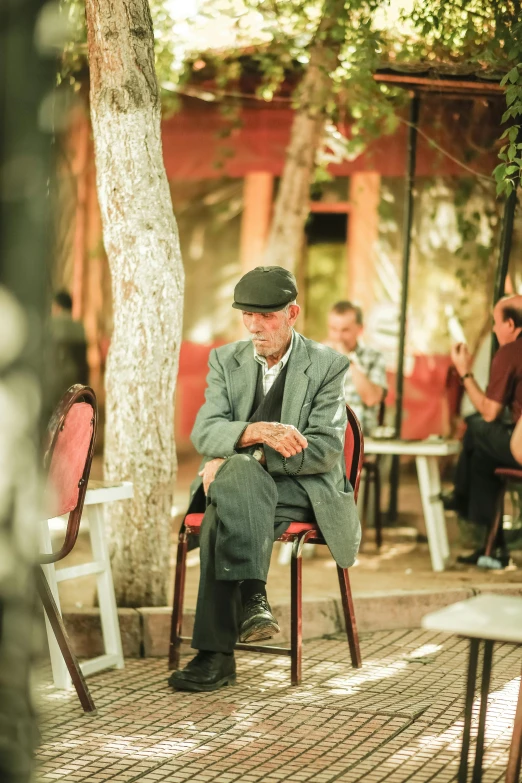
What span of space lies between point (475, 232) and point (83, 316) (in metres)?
5.47

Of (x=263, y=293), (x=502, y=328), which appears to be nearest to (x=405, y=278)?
(x=502, y=328)

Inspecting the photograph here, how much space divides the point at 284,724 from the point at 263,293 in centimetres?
180

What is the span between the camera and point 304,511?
17.4 feet

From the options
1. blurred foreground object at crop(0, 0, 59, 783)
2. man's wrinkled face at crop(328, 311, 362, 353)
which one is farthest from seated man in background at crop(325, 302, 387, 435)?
blurred foreground object at crop(0, 0, 59, 783)

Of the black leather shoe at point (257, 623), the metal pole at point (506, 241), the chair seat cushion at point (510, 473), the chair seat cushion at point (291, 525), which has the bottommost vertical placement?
the black leather shoe at point (257, 623)

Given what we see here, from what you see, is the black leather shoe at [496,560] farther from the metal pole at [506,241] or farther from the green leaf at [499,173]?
the green leaf at [499,173]

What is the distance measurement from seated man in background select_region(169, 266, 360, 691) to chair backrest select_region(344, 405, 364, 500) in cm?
11

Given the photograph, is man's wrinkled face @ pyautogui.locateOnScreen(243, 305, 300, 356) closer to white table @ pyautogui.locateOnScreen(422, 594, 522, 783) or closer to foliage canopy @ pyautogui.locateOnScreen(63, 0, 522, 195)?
foliage canopy @ pyautogui.locateOnScreen(63, 0, 522, 195)

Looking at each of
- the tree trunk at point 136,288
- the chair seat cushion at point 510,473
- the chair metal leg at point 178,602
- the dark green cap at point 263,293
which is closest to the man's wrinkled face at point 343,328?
the chair seat cushion at point 510,473

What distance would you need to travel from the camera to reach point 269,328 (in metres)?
5.36

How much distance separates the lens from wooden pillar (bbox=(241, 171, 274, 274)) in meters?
13.0

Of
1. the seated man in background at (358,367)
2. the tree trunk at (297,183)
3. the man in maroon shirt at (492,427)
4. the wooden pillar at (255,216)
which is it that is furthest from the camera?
Result: the wooden pillar at (255,216)

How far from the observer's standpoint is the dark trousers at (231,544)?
4980 millimetres

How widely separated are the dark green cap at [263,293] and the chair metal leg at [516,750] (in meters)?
2.22
